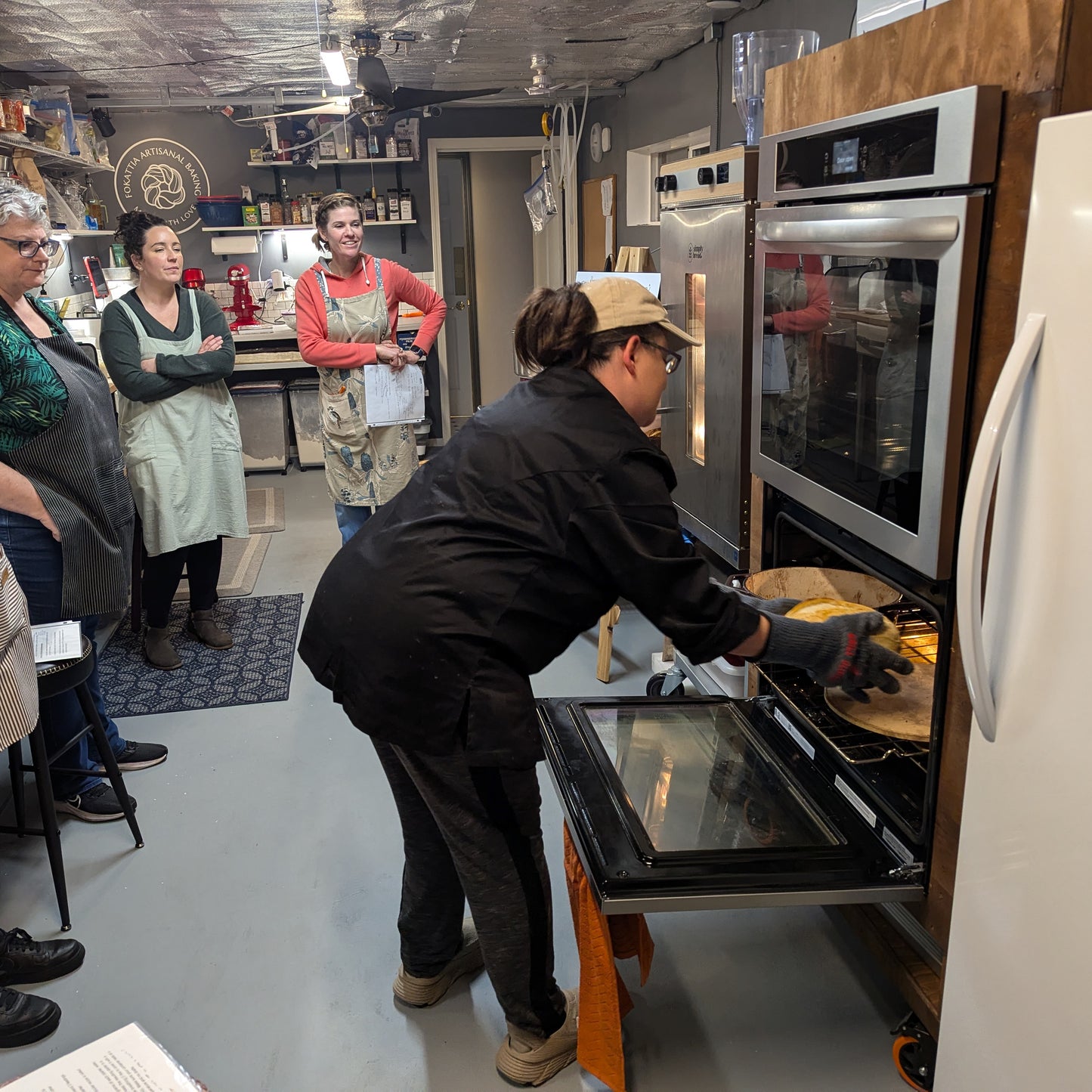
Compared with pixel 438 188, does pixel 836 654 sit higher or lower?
lower

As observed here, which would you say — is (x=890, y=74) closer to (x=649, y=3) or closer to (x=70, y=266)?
(x=649, y=3)

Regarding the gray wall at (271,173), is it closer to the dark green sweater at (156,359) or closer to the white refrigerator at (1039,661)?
the dark green sweater at (156,359)

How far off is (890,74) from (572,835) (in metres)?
1.26

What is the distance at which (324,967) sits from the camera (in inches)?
81.0

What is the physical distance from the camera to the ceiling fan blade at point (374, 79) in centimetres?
446

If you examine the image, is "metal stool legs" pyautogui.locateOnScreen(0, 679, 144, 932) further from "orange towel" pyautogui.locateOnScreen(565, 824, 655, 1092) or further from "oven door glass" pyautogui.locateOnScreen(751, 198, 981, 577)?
"oven door glass" pyautogui.locateOnScreen(751, 198, 981, 577)

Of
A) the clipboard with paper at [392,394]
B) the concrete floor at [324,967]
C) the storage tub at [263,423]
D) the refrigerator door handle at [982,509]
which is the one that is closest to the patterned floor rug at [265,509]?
the storage tub at [263,423]

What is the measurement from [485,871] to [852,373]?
102 cm

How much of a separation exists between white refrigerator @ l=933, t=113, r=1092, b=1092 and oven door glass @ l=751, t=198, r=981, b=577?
5.9 inches

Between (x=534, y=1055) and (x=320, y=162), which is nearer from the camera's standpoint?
(x=534, y=1055)

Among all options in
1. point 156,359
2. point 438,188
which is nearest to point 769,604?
point 156,359

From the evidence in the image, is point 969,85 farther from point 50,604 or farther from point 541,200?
point 541,200

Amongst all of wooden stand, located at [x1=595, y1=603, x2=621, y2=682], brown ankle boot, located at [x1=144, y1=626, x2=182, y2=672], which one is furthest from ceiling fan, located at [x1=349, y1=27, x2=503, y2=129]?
wooden stand, located at [x1=595, y1=603, x2=621, y2=682]

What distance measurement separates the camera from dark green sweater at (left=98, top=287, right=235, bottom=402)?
321 centimetres
